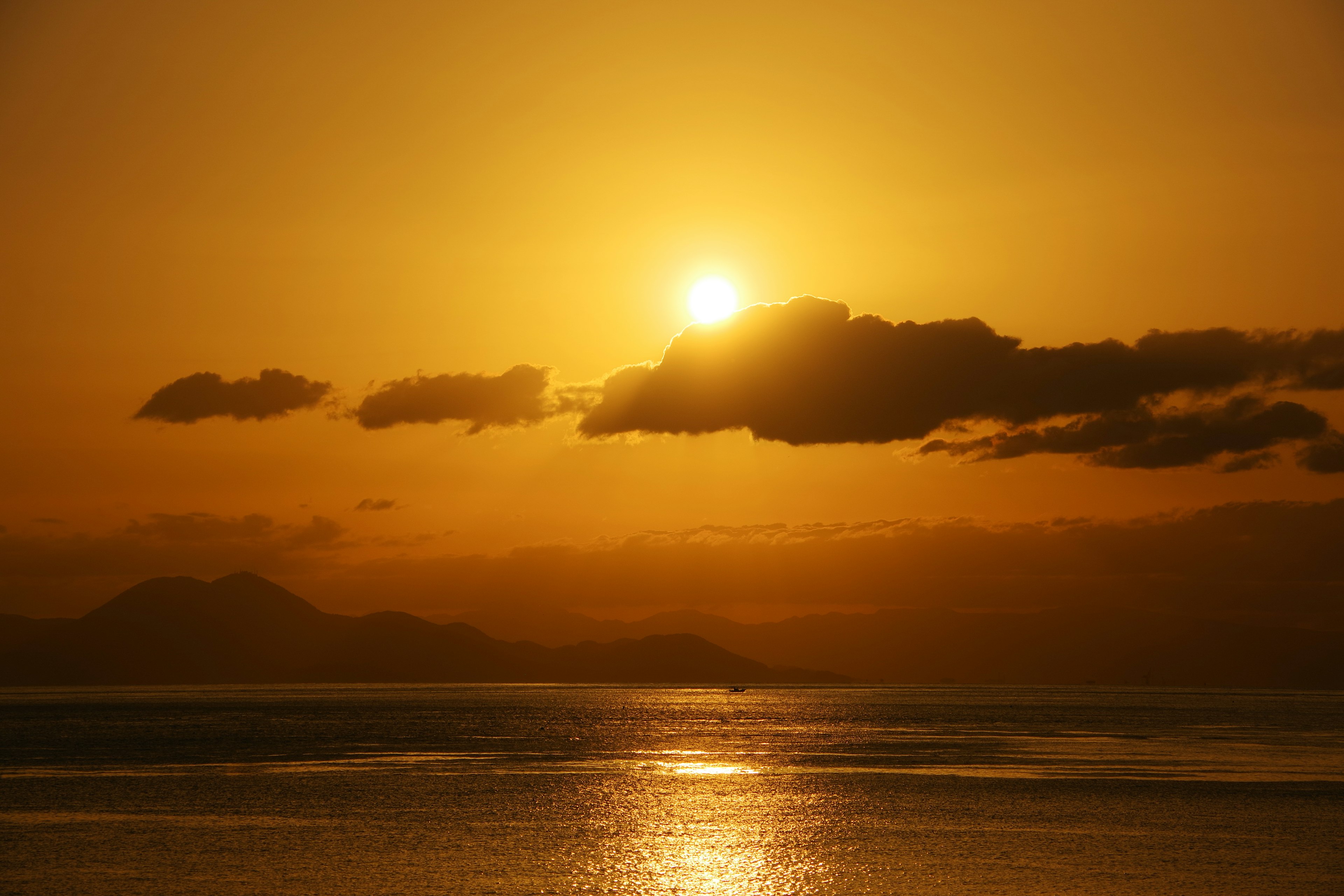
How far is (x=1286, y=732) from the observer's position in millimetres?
183500

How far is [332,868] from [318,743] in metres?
94.4

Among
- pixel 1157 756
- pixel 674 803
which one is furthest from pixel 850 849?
pixel 1157 756

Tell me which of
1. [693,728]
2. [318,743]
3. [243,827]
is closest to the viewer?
[243,827]

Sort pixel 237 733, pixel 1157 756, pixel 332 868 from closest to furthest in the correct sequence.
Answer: pixel 332 868 < pixel 1157 756 < pixel 237 733

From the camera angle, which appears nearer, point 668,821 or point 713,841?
point 713,841

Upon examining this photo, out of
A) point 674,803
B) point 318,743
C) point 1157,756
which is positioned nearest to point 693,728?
point 318,743

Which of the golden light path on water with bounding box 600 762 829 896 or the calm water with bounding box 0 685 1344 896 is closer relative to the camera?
the golden light path on water with bounding box 600 762 829 896

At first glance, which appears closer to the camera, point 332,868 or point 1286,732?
point 332,868

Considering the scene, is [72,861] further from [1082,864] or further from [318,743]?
[318,743]

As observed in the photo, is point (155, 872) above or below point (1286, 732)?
below

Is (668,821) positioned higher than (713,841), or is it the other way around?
(668,821)

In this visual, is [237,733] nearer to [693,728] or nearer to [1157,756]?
[693,728]

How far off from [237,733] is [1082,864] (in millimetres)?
141409

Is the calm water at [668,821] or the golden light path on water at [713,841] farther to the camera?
the calm water at [668,821]
